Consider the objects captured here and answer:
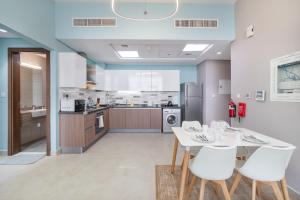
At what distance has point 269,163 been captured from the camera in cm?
167

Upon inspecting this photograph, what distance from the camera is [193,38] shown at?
358 cm

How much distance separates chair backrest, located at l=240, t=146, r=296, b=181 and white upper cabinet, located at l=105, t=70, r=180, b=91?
454 cm

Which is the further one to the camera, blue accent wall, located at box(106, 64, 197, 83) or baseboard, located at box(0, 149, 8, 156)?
blue accent wall, located at box(106, 64, 197, 83)

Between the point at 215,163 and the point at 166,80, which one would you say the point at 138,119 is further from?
the point at 215,163

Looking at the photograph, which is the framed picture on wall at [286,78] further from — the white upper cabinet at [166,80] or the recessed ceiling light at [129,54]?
Result: the white upper cabinet at [166,80]

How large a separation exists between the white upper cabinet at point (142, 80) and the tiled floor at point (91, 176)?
259cm

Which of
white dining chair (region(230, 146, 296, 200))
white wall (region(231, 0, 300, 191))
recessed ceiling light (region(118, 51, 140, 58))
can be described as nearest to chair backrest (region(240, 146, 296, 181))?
white dining chair (region(230, 146, 296, 200))

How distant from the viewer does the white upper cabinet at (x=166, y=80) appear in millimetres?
6133

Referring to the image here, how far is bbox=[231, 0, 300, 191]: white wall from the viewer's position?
7.23 ft

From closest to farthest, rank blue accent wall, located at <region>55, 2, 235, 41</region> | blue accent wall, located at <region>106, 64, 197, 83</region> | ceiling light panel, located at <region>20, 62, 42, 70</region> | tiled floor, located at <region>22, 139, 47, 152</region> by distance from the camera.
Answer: blue accent wall, located at <region>55, 2, 235, 41</region>, tiled floor, located at <region>22, 139, 47, 152</region>, ceiling light panel, located at <region>20, 62, 42, 70</region>, blue accent wall, located at <region>106, 64, 197, 83</region>

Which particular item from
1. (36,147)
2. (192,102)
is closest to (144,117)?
(192,102)

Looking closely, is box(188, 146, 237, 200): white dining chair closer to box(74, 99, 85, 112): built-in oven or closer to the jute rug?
the jute rug

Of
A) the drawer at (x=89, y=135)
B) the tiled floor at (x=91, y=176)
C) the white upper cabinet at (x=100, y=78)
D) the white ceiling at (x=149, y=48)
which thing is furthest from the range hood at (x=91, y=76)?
the tiled floor at (x=91, y=176)

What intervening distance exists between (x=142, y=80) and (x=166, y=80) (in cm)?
85
